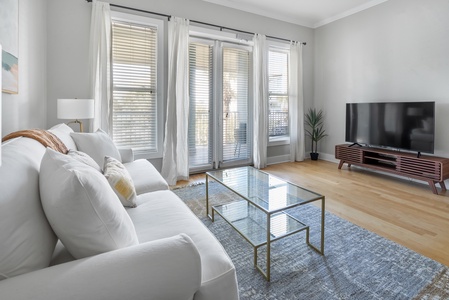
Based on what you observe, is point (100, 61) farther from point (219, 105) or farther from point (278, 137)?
point (278, 137)

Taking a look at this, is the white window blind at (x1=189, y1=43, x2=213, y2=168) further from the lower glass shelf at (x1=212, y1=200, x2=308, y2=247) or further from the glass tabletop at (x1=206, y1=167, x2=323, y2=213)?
the lower glass shelf at (x1=212, y1=200, x2=308, y2=247)

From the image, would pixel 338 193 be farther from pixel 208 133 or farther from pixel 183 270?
pixel 183 270

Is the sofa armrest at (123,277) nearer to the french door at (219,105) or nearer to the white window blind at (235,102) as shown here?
the french door at (219,105)

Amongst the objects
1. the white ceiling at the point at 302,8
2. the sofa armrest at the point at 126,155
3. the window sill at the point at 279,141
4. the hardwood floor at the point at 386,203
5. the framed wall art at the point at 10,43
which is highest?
the white ceiling at the point at 302,8

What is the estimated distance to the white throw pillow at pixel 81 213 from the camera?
84 centimetres

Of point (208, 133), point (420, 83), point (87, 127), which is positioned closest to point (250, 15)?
point (208, 133)

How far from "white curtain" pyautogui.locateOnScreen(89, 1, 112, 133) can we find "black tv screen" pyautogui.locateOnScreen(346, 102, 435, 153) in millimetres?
3953

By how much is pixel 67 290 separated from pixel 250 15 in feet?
15.6

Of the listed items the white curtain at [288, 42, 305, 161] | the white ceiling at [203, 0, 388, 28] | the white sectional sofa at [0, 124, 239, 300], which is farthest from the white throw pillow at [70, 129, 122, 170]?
the white curtain at [288, 42, 305, 161]

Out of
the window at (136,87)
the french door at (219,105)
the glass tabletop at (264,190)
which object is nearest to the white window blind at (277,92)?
the french door at (219,105)

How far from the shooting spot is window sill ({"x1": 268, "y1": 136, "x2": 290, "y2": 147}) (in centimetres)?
497

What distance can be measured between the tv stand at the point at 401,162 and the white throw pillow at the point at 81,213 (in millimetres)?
3800

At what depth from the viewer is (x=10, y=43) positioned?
1924mm

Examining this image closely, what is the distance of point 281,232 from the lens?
179 cm
